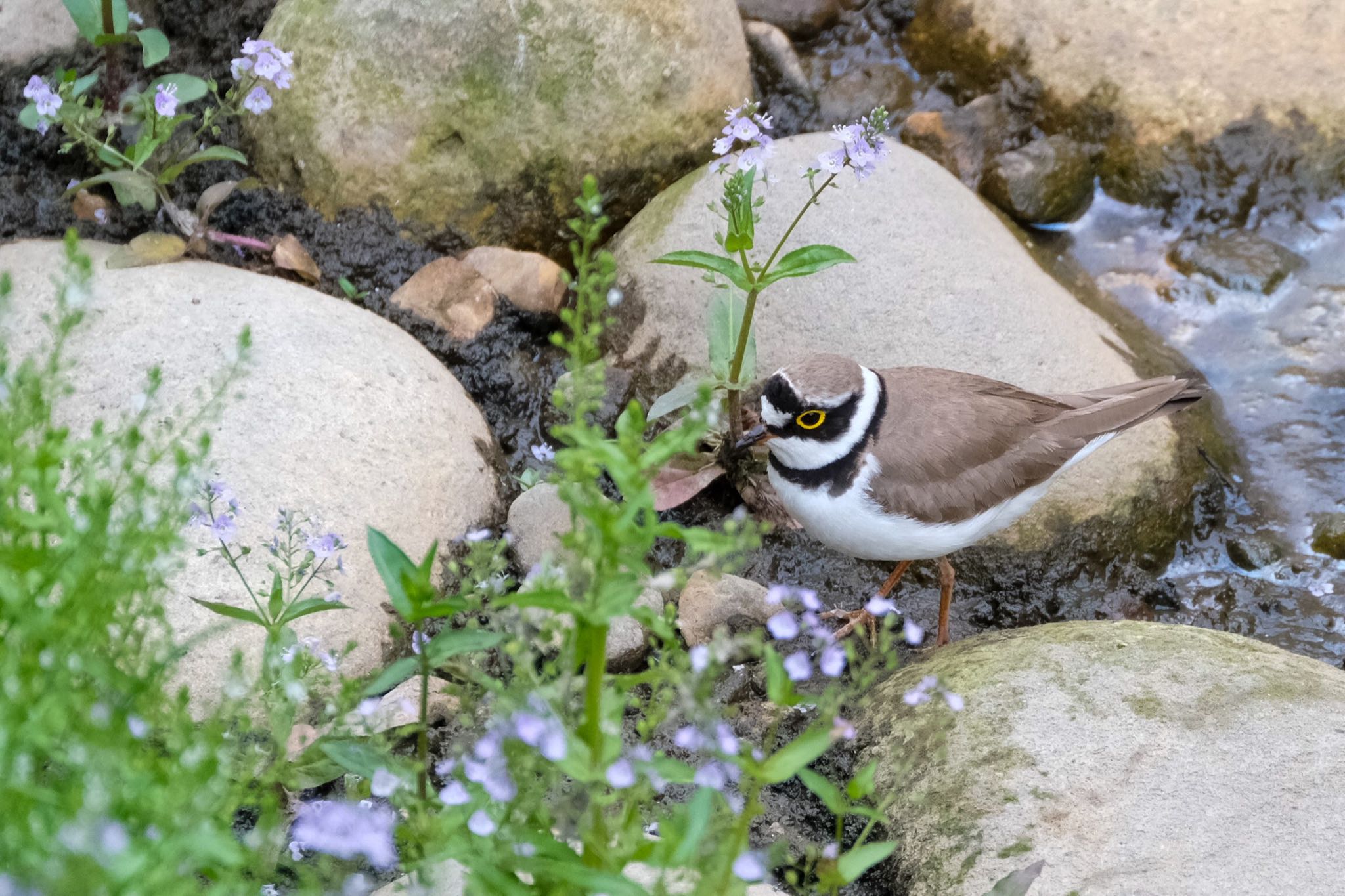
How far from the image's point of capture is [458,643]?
195 cm

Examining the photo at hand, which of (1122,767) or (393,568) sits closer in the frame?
(393,568)

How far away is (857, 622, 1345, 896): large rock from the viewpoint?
285cm

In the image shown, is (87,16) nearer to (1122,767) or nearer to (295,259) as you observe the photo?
(295,259)

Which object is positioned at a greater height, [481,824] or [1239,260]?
[481,824]

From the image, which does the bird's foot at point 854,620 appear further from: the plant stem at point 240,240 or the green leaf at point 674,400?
the plant stem at point 240,240

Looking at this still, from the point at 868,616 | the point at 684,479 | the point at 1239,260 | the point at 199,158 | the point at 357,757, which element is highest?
the point at 357,757

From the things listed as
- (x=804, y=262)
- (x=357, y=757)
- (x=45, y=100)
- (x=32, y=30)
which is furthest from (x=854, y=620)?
(x=32, y=30)

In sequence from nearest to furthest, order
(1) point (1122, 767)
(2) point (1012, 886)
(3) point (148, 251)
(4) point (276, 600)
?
(2) point (1012, 886) → (4) point (276, 600) → (1) point (1122, 767) → (3) point (148, 251)

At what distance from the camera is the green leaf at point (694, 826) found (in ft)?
5.69

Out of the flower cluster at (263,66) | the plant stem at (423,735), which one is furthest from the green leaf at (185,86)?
the plant stem at (423,735)

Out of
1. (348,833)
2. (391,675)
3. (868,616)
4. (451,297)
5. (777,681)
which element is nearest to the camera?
(348,833)

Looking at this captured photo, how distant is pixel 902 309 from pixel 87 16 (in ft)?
10.9

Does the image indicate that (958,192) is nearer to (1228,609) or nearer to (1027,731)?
(1228,609)

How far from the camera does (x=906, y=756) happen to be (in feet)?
10.9
